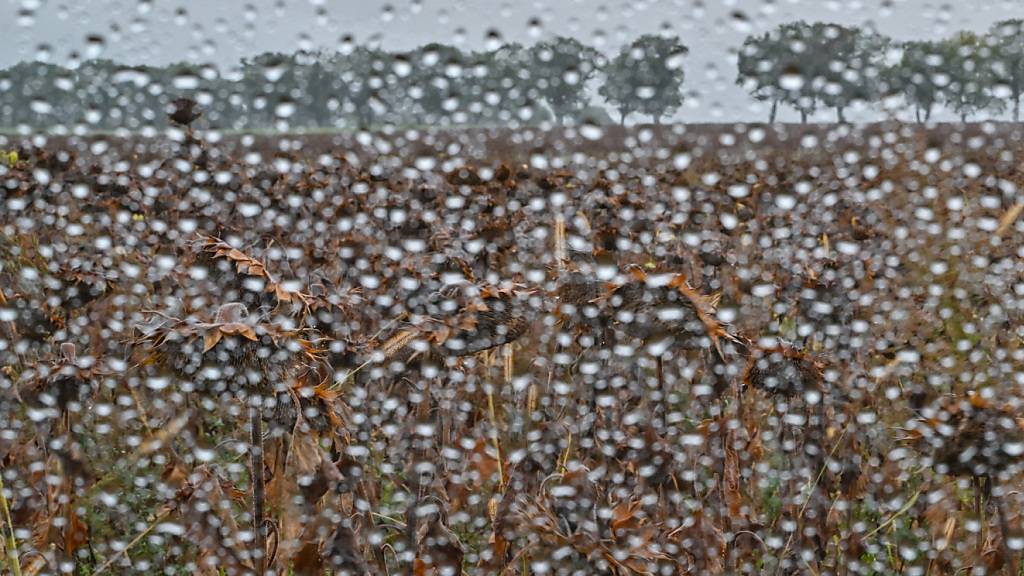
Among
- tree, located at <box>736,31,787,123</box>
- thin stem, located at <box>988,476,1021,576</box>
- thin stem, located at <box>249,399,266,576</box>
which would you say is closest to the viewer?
thin stem, located at <box>249,399,266,576</box>

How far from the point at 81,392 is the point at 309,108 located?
42cm

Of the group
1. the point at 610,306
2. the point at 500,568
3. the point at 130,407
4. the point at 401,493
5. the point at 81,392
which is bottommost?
the point at 401,493

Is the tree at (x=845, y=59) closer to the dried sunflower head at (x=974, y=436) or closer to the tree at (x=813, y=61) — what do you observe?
the tree at (x=813, y=61)

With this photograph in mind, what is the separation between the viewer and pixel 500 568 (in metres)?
0.82

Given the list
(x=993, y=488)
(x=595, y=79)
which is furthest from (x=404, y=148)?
(x=993, y=488)

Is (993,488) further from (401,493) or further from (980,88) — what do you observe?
(401,493)

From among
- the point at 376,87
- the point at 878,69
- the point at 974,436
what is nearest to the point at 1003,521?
the point at 974,436

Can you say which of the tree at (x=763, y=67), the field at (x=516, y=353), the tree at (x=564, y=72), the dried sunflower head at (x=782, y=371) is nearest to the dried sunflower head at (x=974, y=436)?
the field at (x=516, y=353)

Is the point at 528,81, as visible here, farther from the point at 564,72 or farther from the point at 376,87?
the point at 376,87

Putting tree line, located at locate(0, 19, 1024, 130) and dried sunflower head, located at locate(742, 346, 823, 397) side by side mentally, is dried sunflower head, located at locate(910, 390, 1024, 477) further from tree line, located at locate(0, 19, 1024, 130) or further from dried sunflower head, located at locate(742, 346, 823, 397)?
tree line, located at locate(0, 19, 1024, 130)

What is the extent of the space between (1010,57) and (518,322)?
2.39 feet

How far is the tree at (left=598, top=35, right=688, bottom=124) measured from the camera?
2.98 ft

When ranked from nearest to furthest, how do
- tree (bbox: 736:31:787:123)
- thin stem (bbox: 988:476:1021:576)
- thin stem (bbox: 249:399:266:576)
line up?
thin stem (bbox: 249:399:266:576)
thin stem (bbox: 988:476:1021:576)
tree (bbox: 736:31:787:123)

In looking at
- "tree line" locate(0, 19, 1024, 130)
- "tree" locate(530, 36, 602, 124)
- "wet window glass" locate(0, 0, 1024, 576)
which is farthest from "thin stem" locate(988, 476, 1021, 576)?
"tree" locate(530, 36, 602, 124)
